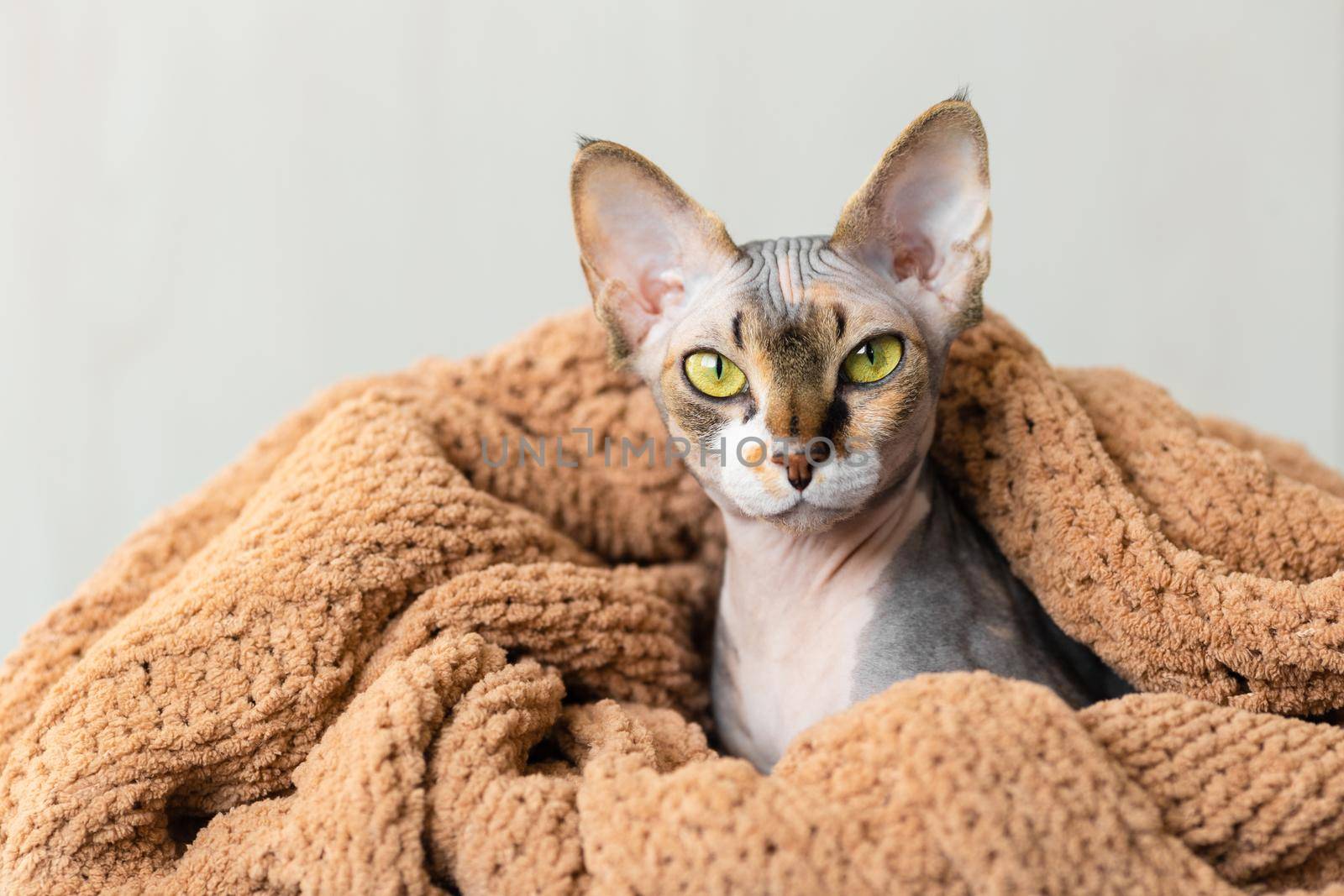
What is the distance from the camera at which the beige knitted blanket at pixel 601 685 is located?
0.72 meters

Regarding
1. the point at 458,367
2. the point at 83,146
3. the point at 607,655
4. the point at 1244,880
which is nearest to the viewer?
the point at 1244,880

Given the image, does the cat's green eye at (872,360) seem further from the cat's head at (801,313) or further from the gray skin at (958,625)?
the gray skin at (958,625)

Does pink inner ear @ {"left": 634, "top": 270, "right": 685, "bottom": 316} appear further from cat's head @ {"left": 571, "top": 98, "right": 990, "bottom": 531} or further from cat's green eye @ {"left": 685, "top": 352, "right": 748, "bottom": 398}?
cat's green eye @ {"left": 685, "top": 352, "right": 748, "bottom": 398}

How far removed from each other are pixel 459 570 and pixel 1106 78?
130 cm

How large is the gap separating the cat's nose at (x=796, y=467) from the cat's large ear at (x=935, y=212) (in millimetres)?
217

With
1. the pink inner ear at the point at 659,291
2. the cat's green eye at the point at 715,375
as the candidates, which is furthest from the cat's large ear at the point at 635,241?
the cat's green eye at the point at 715,375

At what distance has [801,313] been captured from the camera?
907mm

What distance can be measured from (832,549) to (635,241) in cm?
32

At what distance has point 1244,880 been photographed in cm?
77

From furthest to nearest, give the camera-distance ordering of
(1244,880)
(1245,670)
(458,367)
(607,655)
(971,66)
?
(971,66) → (458,367) → (607,655) → (1245,670) → (1244,880)

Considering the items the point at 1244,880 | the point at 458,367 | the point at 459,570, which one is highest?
the point at 458,367

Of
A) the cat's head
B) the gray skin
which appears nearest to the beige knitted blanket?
the gray skin

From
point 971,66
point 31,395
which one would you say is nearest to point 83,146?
point 31,395

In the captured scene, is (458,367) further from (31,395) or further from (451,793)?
(31,395)
